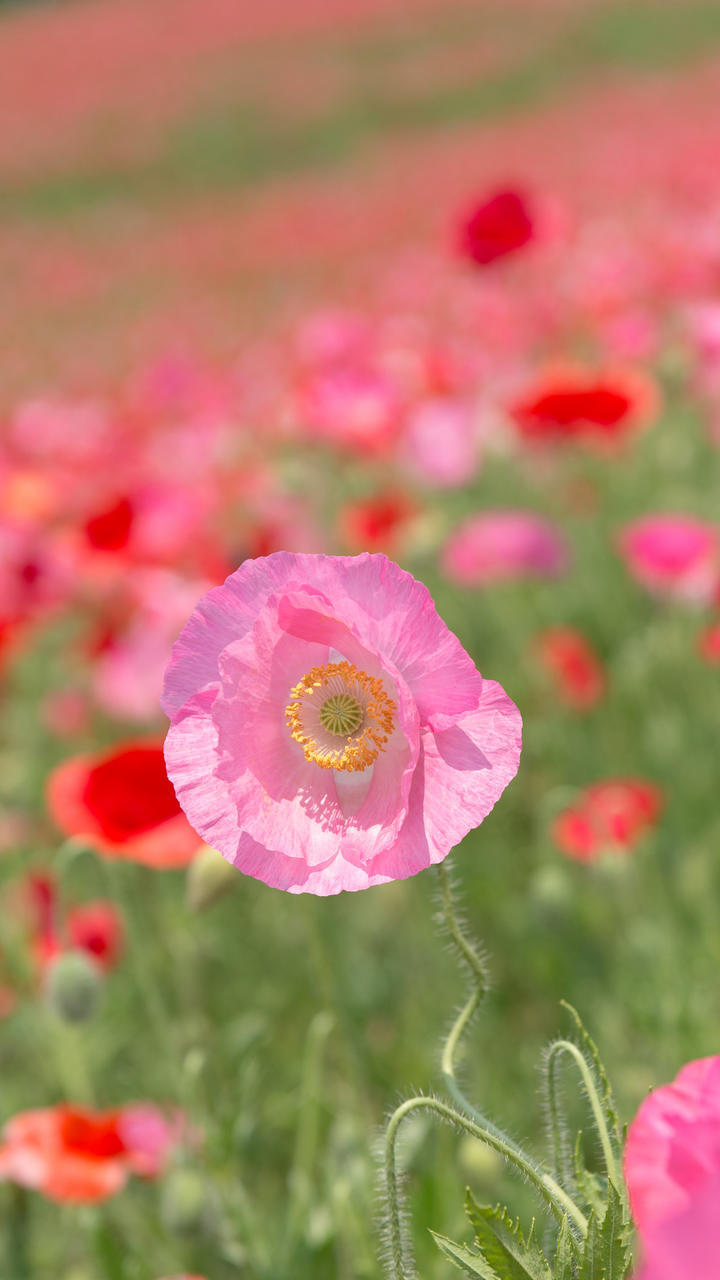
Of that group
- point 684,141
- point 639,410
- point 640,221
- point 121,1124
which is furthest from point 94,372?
point 121,1124

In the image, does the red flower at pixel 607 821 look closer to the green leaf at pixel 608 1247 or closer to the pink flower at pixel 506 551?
the pink flower at pixel 506 551

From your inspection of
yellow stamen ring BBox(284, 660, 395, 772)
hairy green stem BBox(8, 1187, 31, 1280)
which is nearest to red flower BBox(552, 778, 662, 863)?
hairy green stem BBox(8, 1187, 31, 1280)

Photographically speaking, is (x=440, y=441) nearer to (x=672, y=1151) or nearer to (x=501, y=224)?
(x=501, y=224)

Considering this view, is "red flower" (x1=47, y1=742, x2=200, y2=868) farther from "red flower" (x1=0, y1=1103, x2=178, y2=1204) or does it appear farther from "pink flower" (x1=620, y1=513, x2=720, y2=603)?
"pink flower" (x1=620, y1=513, x2=720, y2=603)

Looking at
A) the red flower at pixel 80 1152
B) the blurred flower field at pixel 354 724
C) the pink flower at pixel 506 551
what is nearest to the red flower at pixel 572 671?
the blurred flower field at pixel 354 724

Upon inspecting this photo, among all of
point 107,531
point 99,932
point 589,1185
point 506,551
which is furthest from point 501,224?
point 589,1185
